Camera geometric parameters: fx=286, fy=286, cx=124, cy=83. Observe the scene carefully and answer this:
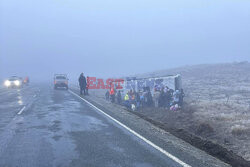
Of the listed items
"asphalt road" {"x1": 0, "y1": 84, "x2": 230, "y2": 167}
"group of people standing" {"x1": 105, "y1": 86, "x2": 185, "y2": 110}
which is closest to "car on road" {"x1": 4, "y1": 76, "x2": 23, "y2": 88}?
"group of people standing" {"x1": 105, "y1": 86, "x2": 185, "y2": 110}

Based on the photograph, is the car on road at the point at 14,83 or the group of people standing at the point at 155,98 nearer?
the group of people standing at the point at 155,98

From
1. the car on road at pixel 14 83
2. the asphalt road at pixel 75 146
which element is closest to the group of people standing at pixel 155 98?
the asphalt road at pixel 75 146

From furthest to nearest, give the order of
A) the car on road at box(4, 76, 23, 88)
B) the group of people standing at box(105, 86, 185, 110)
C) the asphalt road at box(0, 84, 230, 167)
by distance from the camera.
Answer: the car on road at box(4, 76, 23, 88) → the group of people standing at box(105, 86, 185, 110) → the asphalt road at box(0, 84, 230, 167)

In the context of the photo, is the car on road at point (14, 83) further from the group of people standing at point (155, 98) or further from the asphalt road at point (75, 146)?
the asphalt road at point (75, 146)

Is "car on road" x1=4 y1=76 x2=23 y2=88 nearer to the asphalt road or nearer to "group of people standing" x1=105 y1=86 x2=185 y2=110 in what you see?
"group of people standing" x1=105 y1=86 x2=185 y2=110

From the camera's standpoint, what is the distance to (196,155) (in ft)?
22.4

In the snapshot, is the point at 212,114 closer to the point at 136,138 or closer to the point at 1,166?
the point at 136,138

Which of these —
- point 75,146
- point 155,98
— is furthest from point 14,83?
point 75,146

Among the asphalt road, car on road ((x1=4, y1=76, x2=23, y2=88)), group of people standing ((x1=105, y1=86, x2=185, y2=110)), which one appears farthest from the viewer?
car on road ((x1=4, y1=76, x2=23, y2=88))

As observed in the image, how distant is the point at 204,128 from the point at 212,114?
3.44 metres

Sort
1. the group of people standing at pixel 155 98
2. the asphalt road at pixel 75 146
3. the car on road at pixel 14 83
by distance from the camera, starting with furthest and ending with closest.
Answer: the car on road at pixel 14 83
the group of people standing at pixel 155 98
the asphalt road at pixel 75 146

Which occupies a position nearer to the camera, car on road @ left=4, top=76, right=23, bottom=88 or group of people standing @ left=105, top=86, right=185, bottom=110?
group of people standing @ left=105, top=86, right=185, bottom=110

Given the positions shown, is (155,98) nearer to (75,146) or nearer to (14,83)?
(75,146)

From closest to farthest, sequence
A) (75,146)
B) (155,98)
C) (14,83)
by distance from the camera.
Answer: (75,146) → (155,98) → (14,83)
